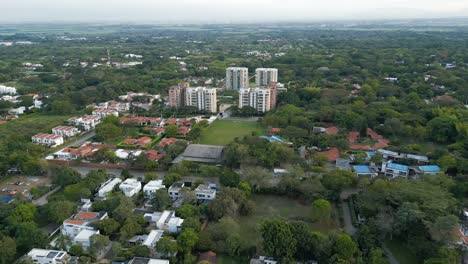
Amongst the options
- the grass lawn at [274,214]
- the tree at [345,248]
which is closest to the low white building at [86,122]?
the grass lawn at [274,214]

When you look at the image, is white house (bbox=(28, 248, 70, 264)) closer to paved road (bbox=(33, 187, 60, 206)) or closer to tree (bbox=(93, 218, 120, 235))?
tree (bbox=(93, 218, 120, 235))

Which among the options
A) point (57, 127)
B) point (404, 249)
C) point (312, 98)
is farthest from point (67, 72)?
point (404, 249)

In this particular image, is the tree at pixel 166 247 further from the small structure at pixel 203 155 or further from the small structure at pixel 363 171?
the small structure at pixel 363 171

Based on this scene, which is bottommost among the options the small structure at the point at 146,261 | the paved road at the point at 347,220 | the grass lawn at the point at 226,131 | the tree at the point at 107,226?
the grass lawn at the point at 226,131

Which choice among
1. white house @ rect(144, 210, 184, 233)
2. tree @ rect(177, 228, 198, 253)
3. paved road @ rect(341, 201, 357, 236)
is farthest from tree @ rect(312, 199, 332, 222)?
white house @ rect(144, 210, 184, 233)

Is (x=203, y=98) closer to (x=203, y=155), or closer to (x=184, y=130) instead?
(x=184, y=130)

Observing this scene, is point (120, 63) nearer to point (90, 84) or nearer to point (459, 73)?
point (90, 84)
